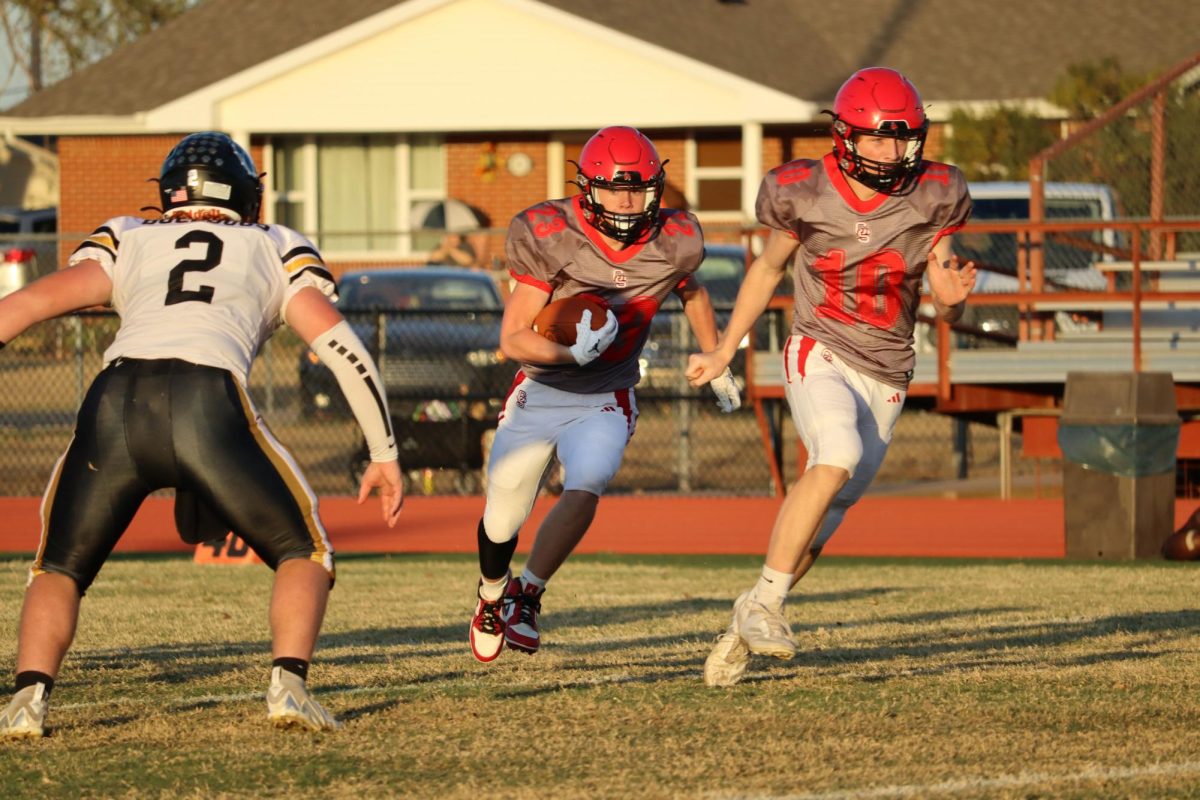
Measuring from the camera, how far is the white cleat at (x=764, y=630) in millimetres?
6211

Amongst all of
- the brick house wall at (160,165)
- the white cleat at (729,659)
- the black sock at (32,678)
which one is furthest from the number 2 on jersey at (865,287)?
the brick house wall at (160,165)

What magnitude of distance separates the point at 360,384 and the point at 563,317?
148 centimetres

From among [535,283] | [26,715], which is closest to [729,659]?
[535,283]

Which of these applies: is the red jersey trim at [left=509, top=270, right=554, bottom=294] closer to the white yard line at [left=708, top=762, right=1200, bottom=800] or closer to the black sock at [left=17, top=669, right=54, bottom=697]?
the black sock at [left=17, top=669, right=54, bottom=697]

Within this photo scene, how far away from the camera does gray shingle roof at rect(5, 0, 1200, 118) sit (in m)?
26.3

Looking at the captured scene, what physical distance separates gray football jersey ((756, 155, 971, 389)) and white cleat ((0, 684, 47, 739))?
2.89 m

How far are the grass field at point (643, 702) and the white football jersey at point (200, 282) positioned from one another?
1134 mm

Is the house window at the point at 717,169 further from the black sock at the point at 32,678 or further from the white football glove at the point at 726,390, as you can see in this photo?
the black sock at the point at 32,678

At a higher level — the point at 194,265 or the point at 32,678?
the point at 194,265

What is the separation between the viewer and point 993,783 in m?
4.91

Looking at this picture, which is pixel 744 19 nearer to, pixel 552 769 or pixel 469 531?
pixel 469 531

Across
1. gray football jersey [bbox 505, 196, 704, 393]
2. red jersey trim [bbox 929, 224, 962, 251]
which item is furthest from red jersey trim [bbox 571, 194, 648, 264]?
red jersey trim [bbox 929, 224, 962, 251]

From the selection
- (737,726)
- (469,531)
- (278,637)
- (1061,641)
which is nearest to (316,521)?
(278,637)

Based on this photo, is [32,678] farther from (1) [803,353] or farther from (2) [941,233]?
(2) [941,233]
